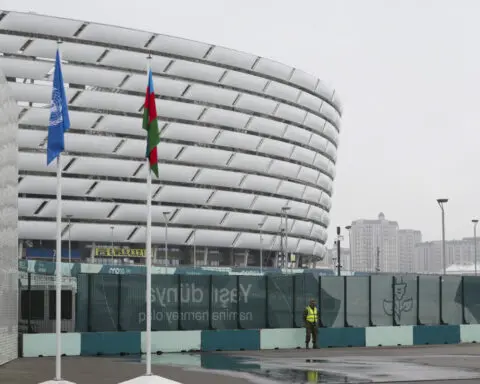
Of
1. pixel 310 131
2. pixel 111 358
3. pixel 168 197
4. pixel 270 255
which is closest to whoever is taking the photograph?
pixel 111 358

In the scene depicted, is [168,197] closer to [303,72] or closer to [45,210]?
[45,210]

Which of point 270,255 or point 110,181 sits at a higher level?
point 110,181

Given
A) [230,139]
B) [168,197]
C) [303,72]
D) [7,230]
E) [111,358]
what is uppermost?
[303,72]

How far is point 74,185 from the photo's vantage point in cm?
11250

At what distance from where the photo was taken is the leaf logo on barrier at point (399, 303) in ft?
113

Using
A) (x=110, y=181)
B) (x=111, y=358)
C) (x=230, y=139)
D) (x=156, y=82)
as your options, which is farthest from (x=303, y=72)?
(x=111, y=358)

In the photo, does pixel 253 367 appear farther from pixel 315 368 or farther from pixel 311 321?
pixel 311 321

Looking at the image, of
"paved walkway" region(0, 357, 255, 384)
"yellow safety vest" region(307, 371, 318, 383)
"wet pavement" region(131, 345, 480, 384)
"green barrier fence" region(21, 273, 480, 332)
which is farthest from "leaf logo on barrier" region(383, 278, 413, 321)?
"yellow safety vest" region(307, 371, 318, 383)

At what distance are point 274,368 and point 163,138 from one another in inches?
3779

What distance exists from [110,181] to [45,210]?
351 inches

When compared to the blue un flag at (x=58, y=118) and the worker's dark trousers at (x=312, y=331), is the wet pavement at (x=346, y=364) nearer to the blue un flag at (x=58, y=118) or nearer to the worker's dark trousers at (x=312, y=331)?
the worker's dark trousers at (x=312, y=331)

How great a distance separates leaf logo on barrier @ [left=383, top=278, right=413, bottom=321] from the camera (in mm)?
34594

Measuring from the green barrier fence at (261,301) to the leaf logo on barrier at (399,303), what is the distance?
0.02 m

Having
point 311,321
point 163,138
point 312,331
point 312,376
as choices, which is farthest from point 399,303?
point 163,138
